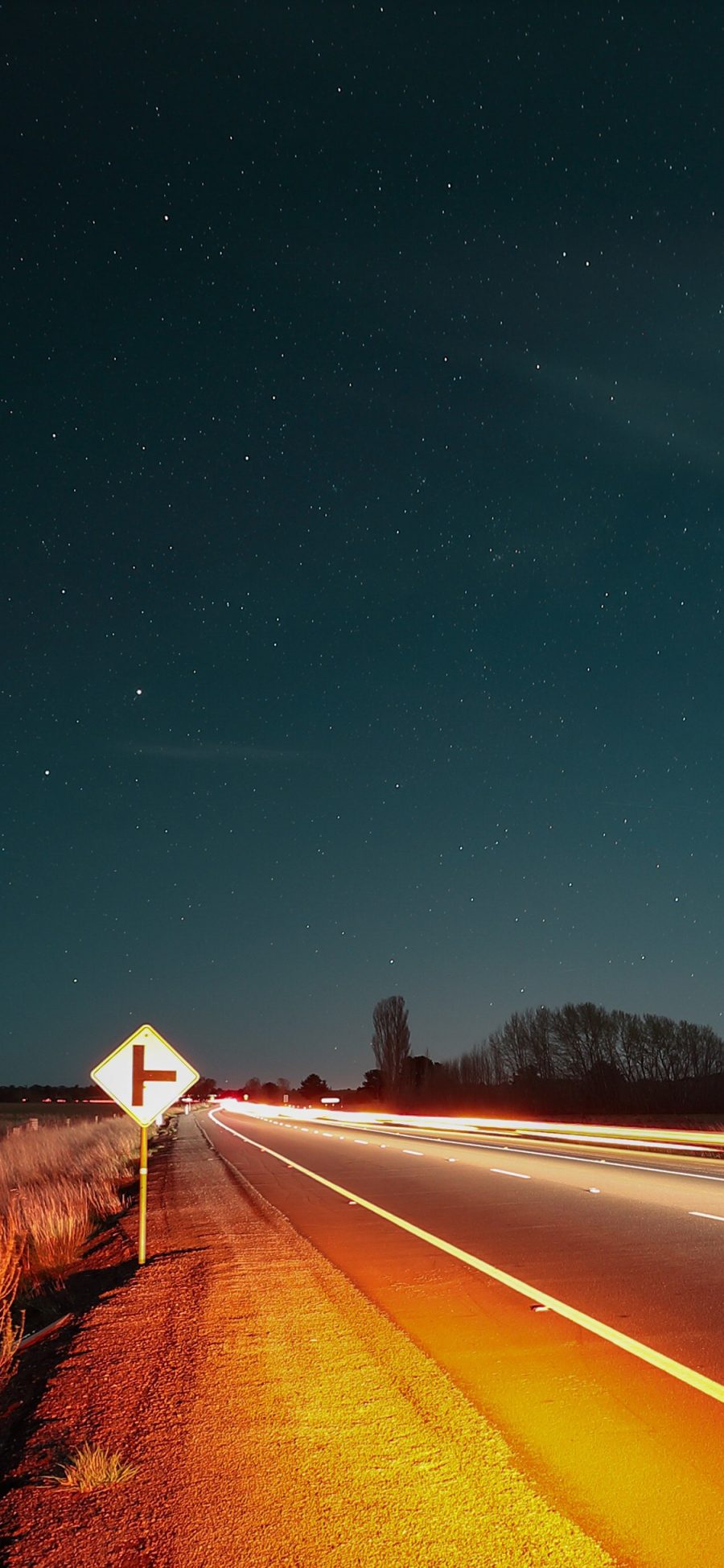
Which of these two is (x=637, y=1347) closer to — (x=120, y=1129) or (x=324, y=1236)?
(x=324, y=1236)

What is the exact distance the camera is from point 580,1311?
25.7 ft

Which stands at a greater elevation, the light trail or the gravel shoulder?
the gravel shoulder

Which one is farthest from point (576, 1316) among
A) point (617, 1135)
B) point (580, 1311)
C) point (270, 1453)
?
point (617, 1135)

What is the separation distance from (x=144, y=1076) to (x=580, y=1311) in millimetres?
4362

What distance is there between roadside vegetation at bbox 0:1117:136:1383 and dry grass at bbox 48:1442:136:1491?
2564 mm

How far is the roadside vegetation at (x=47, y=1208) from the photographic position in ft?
34.1

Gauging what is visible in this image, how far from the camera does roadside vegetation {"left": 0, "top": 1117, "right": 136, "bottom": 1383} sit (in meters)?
10.4

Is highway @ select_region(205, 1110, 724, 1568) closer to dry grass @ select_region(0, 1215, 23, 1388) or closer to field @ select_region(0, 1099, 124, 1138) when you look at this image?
dry grass @ select_region(0, 1215, 23, 1388)

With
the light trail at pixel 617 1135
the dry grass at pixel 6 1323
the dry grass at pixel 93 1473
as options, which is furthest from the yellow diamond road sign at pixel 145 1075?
the light trail at pixel 617 1135

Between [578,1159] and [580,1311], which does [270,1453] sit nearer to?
[580,1311]

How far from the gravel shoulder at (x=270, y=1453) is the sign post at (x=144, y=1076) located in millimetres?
1659

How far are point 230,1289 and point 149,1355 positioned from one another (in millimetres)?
2119

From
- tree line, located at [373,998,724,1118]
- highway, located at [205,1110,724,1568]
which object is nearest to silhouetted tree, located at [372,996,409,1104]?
tree line, located at [373,998,724,1118]

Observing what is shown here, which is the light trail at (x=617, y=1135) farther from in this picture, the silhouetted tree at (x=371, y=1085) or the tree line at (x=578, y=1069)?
the silhouetted tree at (x=371, y=1085)
